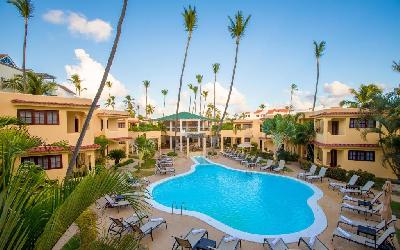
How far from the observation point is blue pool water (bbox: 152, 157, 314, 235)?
46.4 ft

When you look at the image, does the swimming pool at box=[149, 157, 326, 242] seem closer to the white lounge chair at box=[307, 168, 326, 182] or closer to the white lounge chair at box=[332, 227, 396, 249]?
the white lounge chair at box=[307, 168, 326, 182]

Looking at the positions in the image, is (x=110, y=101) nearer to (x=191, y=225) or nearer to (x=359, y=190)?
(x=191, y=225)

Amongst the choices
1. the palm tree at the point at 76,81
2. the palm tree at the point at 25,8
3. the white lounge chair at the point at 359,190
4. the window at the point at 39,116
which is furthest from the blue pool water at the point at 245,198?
the palm tree at the point at 76,81

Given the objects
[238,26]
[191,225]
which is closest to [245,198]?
[191,225]

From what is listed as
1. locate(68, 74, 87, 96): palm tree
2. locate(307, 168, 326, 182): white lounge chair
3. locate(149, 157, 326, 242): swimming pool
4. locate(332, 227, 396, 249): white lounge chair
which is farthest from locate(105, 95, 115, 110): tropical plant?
locate(332, 227, 396, 249): white lounge chair

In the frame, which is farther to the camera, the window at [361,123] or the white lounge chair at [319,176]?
the window at [361,123]

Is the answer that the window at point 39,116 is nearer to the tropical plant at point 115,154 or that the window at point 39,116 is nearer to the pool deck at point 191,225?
the pool deck at point 191,225

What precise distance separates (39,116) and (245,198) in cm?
1516

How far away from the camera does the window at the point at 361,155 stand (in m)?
23.7

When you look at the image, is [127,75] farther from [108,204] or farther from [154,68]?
[108,204]

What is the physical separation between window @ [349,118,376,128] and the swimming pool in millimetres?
7724

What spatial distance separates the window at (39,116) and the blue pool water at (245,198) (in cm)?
879

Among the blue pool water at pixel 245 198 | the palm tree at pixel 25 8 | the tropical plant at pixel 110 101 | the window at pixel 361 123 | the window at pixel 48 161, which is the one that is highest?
the palm tree at pixel 25 8

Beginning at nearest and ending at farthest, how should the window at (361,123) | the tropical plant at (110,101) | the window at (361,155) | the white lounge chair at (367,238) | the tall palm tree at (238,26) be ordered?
the white lounge chair at (367,238), the window at (361,123), the window at (361,155), the tall palm tree at (238,26), the tropical plant at (110,101)
